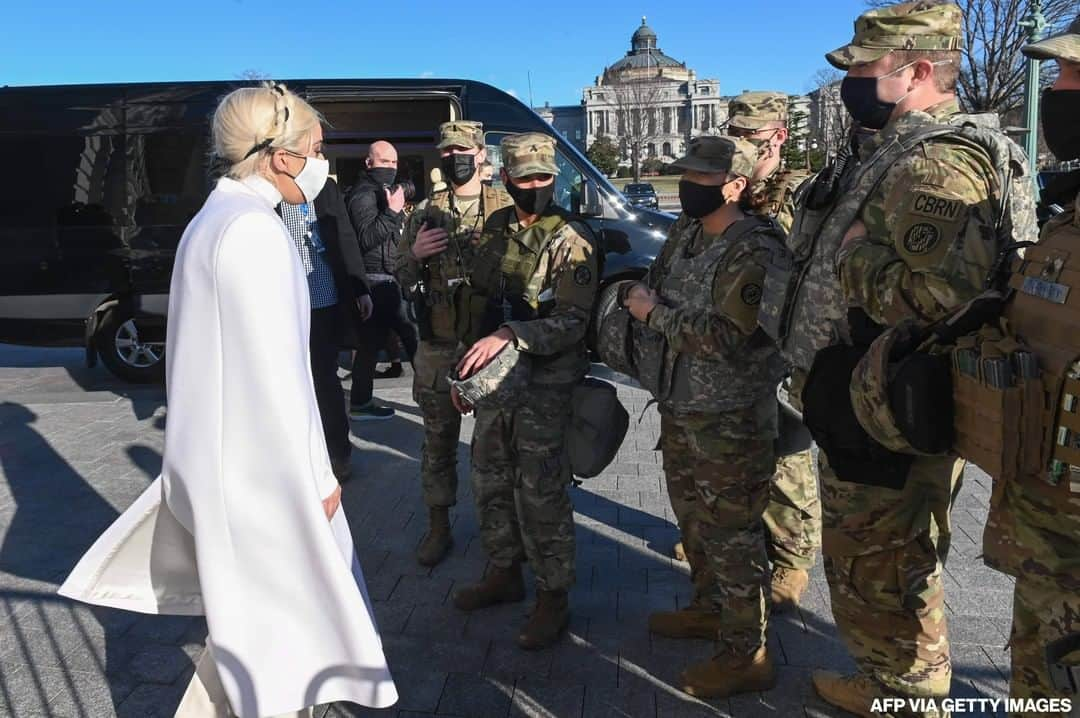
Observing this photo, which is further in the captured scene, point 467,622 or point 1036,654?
point 467,622

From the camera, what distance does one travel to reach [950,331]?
1769 millimetres

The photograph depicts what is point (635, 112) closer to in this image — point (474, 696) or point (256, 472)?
point (474, 696)

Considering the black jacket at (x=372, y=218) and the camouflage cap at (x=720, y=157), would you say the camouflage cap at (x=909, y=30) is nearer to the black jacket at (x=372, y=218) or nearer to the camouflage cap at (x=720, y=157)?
the camouflage cap at (x=720, y=157)

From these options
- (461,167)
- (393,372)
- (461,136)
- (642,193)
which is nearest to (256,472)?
(461,167)

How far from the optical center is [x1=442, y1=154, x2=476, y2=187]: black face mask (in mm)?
3678

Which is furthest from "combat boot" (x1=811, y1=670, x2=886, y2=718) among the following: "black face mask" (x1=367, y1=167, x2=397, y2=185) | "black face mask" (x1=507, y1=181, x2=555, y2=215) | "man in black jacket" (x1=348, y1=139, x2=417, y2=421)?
"black face mask" (x1=367, y1=167, x2=397, y2=185)

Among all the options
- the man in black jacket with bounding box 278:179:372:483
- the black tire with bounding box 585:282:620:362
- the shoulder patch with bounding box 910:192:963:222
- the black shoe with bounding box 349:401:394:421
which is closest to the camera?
the shoulder patch with bounding box 910:192:963:222

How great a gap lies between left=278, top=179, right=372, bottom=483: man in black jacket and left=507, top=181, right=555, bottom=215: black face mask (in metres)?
1.92

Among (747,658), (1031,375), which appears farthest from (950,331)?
(747,658)

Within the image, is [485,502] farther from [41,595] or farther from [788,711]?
[41,595]

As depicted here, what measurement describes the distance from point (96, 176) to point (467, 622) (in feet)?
20.1

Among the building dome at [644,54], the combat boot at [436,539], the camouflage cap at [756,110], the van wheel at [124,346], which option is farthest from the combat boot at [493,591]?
the building dome at [644,54]

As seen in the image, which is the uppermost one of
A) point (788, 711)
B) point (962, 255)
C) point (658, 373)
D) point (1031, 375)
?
point (962, 255)

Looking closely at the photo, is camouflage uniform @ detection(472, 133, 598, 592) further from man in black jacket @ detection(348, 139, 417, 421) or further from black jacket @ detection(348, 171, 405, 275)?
black jacket @ detection(348, 171, 405, 275)
